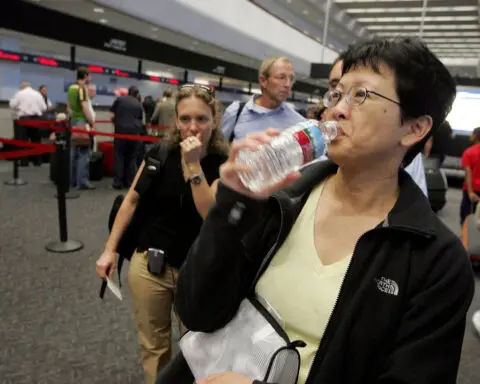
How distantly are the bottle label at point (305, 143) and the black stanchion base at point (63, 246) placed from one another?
4027 millimetres

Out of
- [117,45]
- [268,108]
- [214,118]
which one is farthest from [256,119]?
[117,45]

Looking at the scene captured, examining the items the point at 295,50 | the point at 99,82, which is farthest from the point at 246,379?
the point at 99,82

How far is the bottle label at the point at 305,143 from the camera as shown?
97cm

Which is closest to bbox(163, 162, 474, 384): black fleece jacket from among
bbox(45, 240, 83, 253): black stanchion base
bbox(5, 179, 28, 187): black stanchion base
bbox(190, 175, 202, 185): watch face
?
bbox(190, 175, 202, 185): watch face

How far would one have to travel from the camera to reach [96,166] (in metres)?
8.28

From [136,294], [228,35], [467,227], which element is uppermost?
[228,35]

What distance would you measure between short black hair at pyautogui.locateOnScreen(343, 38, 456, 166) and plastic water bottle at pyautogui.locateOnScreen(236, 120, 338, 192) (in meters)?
0.16

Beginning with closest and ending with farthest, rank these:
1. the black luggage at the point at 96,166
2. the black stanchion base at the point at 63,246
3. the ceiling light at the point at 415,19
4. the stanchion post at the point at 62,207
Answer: the stanchion post at the point at 62,207, the black stanchion base at the point at 63,246, the black luggage at the point at 96,166, the ceiling light at the point at 415,19

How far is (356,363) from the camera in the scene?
0.94 m

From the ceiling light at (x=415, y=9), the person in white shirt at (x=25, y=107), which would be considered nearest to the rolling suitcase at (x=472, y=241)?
the person in white shirt at (x=25, y=107)

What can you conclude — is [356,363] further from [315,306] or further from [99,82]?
[99,82]

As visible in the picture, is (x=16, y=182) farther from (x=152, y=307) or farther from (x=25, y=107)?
(x=152, y=307)

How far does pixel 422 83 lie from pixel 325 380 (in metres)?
0.68

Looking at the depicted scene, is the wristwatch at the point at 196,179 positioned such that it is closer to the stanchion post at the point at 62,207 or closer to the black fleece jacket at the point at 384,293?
the black fleece jacket at the point at 384,293
